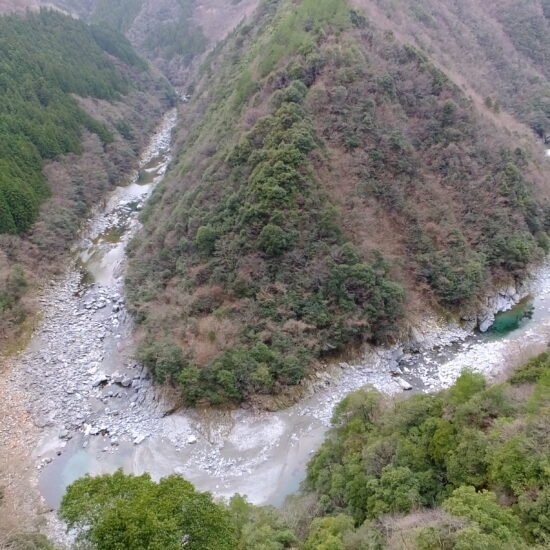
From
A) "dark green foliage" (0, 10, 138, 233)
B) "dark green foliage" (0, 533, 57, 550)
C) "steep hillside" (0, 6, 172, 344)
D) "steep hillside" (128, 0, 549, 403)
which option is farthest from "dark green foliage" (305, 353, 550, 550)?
"dark green foliage" (0, 10, 138, 233)

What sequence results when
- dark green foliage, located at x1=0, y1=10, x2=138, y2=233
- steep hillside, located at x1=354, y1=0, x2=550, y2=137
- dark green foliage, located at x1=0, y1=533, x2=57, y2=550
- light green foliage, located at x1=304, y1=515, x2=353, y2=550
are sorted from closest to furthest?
light green foliage, located at x1=304, y1=515, x2=353, y2=550, dark green foliage, located at x1=0, y1=533, x2=57, y2=550, dark green foliage, located at x1=0, y1=10, x2=138, y2=233, steep hillside, located at x1=354, y1=0, x2=550, y2=137

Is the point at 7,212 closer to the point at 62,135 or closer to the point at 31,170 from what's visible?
the point at 31,170

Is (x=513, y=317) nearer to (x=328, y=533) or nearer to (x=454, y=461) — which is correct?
(x=454, y=461)

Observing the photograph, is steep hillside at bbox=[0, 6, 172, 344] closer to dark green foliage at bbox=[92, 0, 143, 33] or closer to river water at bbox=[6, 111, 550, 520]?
river water at bbox=[6, 111, 550, 520]

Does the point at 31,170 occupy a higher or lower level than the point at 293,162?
lower

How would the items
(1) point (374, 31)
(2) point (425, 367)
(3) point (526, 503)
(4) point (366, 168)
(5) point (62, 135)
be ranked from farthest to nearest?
(5) point (62, 135) → (1) point (374, 31) → (4) point (366, 168) → (2) point (425, 367) → (3) point (526, 503)

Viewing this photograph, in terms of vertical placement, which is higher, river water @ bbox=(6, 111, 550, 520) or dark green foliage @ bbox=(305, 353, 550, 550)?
dark green foliage @ bbox=(305, 353, 550, 550)

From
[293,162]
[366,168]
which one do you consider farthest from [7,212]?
[366,168]
